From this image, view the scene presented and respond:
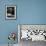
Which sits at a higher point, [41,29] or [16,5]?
[16,5]

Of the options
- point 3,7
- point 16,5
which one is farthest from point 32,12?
point 3,7

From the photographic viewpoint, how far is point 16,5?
15.6 feet

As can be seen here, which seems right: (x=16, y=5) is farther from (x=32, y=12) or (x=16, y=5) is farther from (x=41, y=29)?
(x=41, y=29)

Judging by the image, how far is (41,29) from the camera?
4.67m

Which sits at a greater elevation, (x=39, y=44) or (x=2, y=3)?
(x=2, y=3)

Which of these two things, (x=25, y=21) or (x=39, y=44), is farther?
(x=25, y=21)

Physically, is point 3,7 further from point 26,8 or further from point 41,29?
point 41,29

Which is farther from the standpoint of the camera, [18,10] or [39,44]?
[18,10]

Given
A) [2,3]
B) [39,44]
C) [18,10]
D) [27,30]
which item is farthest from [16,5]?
[39,44]

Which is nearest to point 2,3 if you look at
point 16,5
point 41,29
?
point 16,5

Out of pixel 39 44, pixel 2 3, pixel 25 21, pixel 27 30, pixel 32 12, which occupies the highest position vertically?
pixel 2 3

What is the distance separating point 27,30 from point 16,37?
0.47 metres

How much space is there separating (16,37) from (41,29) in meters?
0.92

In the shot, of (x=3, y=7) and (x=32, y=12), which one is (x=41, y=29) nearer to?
(x=32, y=12)
